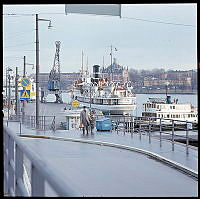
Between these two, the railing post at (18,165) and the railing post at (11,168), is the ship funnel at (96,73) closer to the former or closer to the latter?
the railing post at (11,168)

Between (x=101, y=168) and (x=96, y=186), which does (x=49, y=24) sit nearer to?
(x=101, y=168)

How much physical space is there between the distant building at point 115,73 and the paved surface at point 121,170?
4975 centimetres

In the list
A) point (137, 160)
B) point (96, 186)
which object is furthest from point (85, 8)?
point (137, 160)

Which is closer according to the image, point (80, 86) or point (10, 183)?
point (10, 183)

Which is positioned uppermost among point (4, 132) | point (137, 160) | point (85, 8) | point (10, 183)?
point (85, 8)

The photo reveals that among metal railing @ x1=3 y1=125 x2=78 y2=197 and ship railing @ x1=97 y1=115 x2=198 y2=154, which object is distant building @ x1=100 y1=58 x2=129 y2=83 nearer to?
ship railing @ x1=97 y1=115 x2=198 y2=154

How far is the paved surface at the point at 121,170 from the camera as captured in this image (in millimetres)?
5871

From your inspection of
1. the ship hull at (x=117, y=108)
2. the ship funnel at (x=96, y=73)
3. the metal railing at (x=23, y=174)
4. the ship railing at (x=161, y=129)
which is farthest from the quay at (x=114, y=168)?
the ship funnel at (x=96, y=73)

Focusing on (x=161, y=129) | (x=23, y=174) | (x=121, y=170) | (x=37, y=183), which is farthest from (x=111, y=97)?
(x=37, y=183)

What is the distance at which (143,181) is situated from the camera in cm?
652

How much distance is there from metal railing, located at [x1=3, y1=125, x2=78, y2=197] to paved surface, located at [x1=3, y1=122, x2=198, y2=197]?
87cm

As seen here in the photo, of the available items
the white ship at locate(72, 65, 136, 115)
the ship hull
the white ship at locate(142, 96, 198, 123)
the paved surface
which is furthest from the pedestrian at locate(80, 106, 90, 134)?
the ship hull

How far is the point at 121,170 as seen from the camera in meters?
7.48

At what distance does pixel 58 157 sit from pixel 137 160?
1.71 meters
